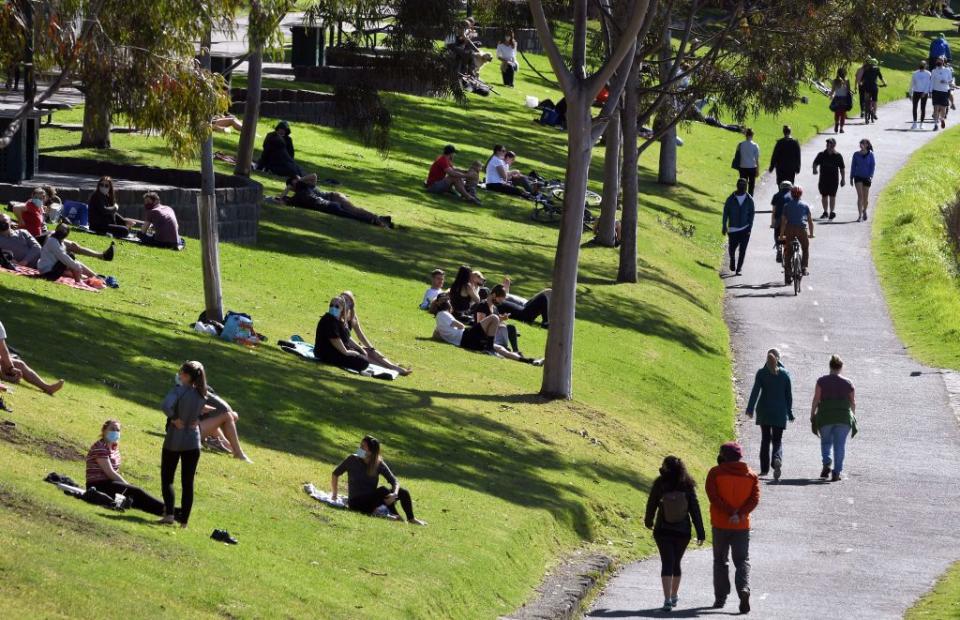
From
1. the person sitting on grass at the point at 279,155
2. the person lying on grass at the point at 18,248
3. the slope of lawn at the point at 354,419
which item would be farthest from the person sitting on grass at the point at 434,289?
Result: the person sitting on grass at the point at 279,155

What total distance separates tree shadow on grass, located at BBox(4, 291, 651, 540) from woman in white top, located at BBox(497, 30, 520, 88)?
30833 millimetres

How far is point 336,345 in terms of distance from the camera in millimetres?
20406

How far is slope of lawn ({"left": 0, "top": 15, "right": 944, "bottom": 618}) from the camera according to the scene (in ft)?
39.8

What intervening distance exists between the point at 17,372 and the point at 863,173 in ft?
89.4

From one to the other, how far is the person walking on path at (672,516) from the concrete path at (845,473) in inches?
11.2

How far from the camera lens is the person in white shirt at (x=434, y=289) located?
24594mm

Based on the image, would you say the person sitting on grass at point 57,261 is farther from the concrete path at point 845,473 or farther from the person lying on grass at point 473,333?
the concrete path at point 845,473

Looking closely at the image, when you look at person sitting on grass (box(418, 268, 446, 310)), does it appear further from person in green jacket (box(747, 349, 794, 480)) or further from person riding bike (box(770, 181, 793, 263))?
person riding bike (box(770, 181, 793, 263))

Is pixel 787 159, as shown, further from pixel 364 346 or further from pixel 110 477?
pixel 110 477

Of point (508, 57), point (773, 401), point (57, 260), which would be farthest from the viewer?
point (508, 57)

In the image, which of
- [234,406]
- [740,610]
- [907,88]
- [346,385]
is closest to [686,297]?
[346,385]

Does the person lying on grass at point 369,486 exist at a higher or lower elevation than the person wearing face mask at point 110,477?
lower

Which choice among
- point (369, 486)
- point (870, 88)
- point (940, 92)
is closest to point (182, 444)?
point (369, 486)

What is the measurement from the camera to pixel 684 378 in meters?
25.1
